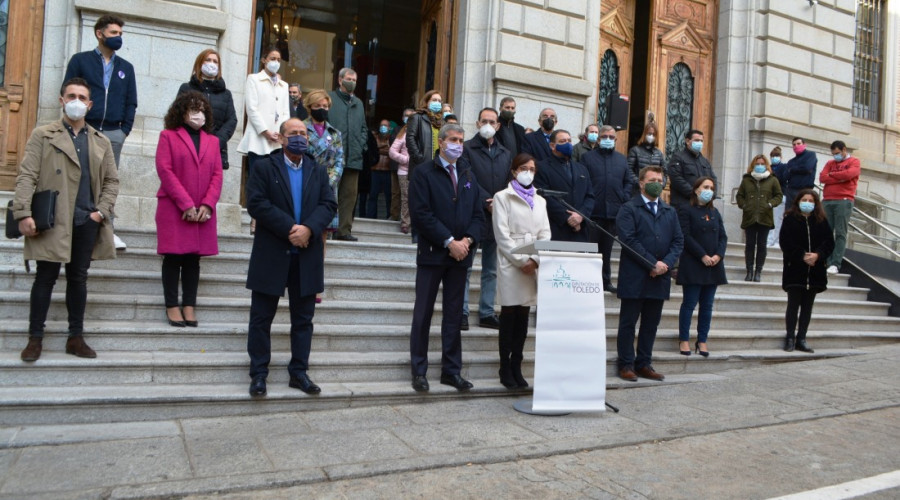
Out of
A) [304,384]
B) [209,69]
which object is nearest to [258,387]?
[304,384]

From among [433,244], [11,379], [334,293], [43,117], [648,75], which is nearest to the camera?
[11,379]

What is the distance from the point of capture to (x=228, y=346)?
6359 millimetres

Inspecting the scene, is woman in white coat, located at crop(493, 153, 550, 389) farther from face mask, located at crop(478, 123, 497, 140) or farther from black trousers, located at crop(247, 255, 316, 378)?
black trousers, located at crop(247, 255, 316, 378)

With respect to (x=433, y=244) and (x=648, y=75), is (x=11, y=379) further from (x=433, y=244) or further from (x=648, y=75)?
(x=648, y=75)

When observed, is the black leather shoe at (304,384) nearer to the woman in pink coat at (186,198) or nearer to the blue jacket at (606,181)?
the woman in pink coat at (186,198)

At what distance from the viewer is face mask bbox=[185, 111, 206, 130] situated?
6539mm

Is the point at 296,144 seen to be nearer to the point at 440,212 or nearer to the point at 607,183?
the point at 440,212

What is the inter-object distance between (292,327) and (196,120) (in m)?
2.06

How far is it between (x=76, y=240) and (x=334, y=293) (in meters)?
2.47

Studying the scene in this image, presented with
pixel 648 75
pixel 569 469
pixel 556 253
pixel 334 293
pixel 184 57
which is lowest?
pixel 569 469

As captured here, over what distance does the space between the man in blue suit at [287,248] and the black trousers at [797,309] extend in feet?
19.3

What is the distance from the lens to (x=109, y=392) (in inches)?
214

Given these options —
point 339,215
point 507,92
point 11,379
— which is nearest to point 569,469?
point 11,379

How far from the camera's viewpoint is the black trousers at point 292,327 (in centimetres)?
580
